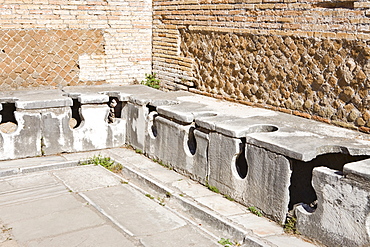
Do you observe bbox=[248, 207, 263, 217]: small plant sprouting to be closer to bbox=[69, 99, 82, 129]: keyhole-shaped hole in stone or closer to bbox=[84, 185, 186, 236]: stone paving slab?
bbox=[84, 185, 186, 236]: stone paving slab

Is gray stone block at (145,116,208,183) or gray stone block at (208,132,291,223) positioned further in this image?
gray stone block at (145,116,208,183)

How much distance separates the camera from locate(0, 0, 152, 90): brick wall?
8.07 m

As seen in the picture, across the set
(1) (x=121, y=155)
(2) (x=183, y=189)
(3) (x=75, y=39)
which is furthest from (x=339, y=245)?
(3) (x=75, y=39)

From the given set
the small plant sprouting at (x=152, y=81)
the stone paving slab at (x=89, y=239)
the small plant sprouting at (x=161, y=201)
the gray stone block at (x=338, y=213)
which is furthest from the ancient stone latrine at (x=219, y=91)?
the stone paving slab at (x=89, y=239)

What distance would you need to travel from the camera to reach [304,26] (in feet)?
19.8

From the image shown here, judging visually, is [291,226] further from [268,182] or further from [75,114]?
[75,114]

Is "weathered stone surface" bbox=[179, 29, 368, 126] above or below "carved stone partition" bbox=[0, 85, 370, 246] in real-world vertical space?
above

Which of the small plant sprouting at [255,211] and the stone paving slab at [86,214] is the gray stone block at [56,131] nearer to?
the stone paving slab at [86,214]

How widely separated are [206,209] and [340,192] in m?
1.57

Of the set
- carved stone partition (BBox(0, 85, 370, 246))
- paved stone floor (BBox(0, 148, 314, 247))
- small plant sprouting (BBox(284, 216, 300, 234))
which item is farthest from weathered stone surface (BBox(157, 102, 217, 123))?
small plant sprouting (BBox(284, 216, 300, 234))

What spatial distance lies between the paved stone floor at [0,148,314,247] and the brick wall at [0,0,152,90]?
207 cm

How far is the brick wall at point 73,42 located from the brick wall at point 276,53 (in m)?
0.61

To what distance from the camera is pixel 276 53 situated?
6.54 m

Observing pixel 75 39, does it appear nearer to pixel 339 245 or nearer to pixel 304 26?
pixel 304 26
